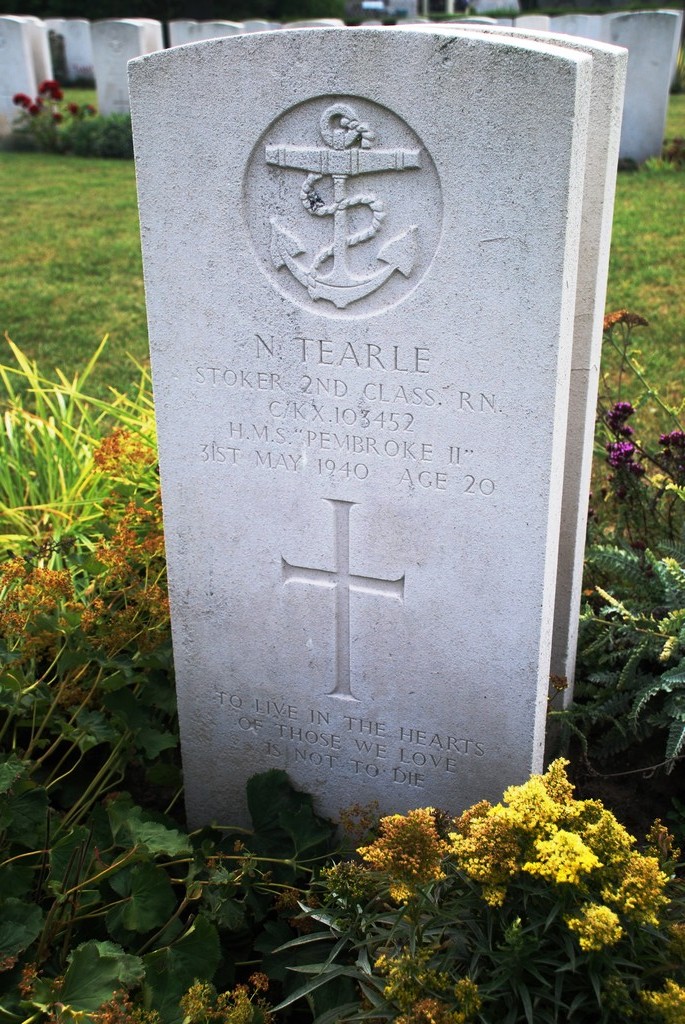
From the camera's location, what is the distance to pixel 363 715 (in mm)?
2578

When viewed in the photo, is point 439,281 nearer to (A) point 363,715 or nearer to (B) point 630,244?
(A) point 363,715

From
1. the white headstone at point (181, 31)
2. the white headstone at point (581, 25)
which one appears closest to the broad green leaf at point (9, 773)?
the white headstone at point (581, 25)

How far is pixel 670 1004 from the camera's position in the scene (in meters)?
1.63

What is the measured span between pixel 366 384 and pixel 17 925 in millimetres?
1294

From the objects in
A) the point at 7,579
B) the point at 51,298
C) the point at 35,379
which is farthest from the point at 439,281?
the point at 51,298

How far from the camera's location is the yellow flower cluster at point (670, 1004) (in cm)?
163

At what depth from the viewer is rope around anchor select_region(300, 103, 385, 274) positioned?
2.05 metres

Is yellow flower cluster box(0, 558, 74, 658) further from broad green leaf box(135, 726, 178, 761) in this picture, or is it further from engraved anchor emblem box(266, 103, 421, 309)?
engraved anchor emblem box(266, 103, 421, 309)

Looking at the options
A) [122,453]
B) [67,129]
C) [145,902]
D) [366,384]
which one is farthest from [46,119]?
[145,902]

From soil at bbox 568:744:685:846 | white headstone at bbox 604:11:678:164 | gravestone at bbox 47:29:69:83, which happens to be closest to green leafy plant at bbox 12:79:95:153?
white headstone at bbox 604:11:678:164

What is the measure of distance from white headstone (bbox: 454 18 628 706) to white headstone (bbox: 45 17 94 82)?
21.4m

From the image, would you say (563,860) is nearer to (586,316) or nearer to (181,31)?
(586,316)

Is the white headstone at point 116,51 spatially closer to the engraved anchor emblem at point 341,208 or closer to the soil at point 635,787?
the engraved anchor emblem at point 341,208

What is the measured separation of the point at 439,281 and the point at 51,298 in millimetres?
5954
